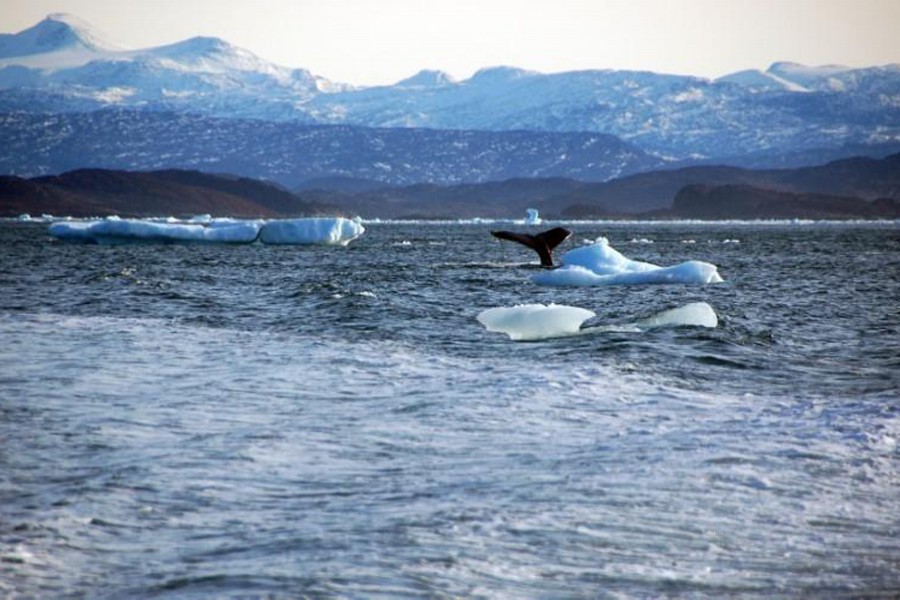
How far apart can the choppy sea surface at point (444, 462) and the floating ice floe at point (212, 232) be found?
41.0 meters

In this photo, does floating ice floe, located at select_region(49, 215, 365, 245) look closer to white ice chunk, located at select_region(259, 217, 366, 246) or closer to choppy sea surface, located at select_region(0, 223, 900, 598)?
white ice chunk, located at select_region(259, 217, 366, 246)

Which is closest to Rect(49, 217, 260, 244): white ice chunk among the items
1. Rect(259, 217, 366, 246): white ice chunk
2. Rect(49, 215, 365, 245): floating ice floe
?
Rect(49, 215, 365, 245): floating ice floe

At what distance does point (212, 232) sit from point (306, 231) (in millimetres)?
5749

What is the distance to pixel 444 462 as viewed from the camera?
950 centimetres

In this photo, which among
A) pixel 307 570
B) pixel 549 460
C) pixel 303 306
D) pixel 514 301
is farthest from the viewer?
pixel 514 301

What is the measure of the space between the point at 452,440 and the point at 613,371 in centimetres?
494

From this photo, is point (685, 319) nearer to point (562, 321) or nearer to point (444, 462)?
point (562, 321)

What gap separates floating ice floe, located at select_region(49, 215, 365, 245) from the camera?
6075 centimetres

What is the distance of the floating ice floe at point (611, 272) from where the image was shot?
32.1m

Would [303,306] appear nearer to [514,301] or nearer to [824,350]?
[514,301]

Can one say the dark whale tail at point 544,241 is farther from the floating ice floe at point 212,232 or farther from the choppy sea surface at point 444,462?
the floating ice floe at point 212,232

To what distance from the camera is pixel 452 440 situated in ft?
34.0

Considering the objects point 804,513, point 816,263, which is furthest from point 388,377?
point 816,263

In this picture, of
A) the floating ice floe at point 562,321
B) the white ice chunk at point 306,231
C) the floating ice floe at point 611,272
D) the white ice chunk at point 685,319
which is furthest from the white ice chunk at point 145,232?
the white ice chunk at point 685,319
